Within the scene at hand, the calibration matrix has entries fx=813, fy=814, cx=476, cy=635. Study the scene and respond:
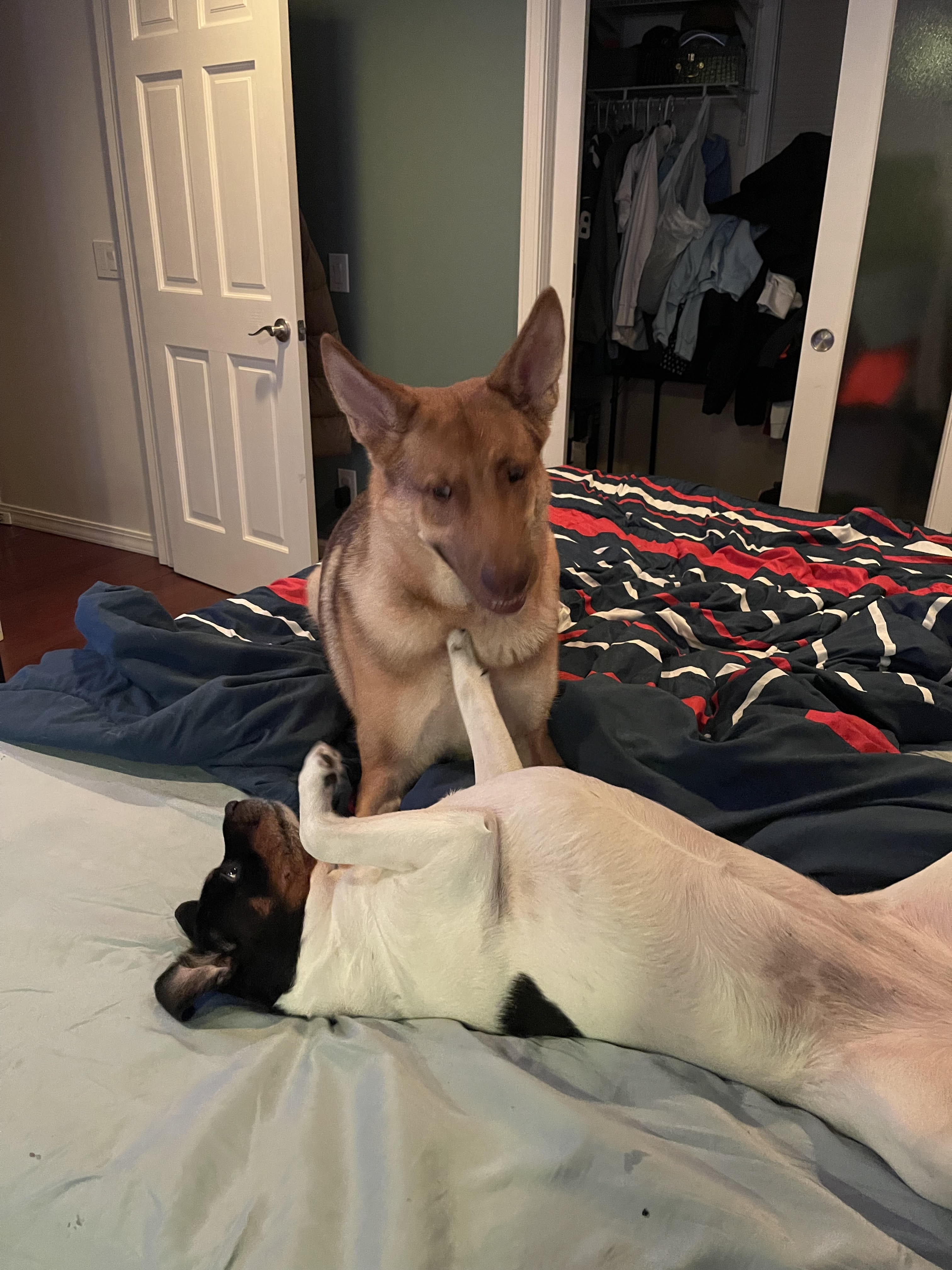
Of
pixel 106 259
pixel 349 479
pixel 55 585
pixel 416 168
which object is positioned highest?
pixel 416 168

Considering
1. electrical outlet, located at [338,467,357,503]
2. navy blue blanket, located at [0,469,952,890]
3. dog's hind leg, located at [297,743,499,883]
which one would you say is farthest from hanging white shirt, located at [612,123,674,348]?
dog's hind leg, located at [297,743,499,883]

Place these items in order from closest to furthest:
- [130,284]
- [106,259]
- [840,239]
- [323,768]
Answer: [323,768] → [840,239] → [130,284] → [106,259]

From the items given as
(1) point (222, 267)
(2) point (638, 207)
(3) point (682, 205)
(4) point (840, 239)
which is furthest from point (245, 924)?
(3) point (682, 205)

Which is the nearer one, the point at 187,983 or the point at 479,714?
the point at 187,983

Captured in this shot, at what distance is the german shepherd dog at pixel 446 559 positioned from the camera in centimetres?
128

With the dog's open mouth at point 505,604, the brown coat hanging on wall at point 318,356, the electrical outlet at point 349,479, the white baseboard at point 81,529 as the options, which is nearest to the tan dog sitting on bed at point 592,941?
the dog's open mouth at point 505,604

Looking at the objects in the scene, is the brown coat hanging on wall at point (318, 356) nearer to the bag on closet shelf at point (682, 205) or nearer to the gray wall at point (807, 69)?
the bag on closet shelf at point (682, 205)

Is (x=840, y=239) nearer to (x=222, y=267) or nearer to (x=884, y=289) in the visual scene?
(x=884, y=289)

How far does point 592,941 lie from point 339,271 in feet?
12.4

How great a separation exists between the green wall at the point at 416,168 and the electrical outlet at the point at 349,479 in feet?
1.81

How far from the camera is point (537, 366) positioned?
1.38m

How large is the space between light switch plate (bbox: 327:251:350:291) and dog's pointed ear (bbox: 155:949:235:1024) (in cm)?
366

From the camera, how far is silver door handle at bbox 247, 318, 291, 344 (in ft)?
10.8

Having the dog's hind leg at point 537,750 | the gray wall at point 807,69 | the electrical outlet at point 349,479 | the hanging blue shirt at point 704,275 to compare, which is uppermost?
the gray wall at point 807,69
